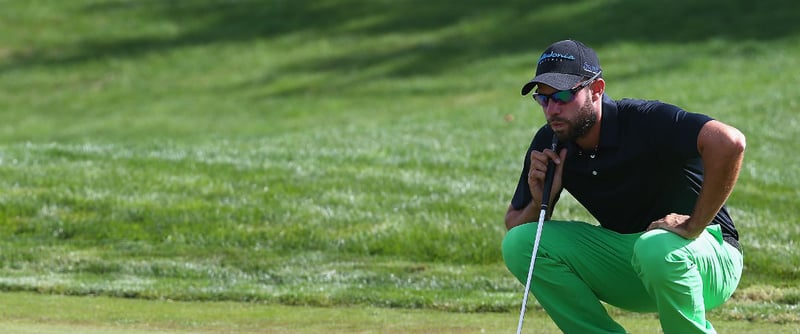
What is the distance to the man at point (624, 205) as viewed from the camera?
5000 millimetres

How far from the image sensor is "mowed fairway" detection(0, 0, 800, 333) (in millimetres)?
8250

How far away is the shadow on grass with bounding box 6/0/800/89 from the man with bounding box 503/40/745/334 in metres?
24.7

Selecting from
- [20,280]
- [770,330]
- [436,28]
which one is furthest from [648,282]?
[436,28]

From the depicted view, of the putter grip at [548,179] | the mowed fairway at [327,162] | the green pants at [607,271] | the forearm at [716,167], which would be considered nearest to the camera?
the forearm at [716,167]

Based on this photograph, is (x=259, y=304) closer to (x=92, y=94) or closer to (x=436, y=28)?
(x=92, y=94)

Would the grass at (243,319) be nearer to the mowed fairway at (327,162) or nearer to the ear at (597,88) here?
the mowed fairway at (327,162)

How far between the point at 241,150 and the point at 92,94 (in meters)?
15.6

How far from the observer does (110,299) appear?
8.23m

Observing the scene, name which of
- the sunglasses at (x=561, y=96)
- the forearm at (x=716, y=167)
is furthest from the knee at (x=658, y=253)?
the sunglasses at (x=561, y=96)

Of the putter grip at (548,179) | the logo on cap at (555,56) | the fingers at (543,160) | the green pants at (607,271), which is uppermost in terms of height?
the logo on cap at (555,56)

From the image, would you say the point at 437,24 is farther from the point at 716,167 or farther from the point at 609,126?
the point at 716,167

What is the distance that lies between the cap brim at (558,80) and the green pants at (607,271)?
2.28ft

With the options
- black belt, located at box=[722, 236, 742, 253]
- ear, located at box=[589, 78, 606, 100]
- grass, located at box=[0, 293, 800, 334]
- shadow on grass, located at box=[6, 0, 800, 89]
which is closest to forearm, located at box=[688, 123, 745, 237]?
black belt, located at box=[722, 236, 742, 253]

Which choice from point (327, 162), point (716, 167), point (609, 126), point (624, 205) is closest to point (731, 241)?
point (624, 205)
